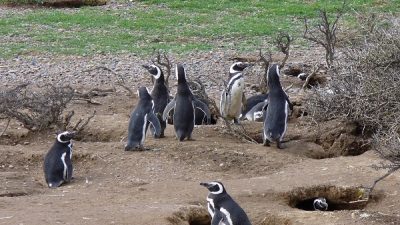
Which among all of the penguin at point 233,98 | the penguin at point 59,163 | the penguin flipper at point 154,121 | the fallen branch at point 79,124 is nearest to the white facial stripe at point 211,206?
the penguin at point 59,163

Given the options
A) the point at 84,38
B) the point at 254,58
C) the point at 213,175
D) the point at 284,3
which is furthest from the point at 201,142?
the point at 284,3

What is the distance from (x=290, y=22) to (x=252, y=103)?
678cm

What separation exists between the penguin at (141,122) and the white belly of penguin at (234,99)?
1389 mm

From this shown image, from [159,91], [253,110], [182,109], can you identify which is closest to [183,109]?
[182,109]

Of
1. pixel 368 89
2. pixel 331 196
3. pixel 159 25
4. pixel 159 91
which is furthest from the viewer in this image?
pixel 159 25

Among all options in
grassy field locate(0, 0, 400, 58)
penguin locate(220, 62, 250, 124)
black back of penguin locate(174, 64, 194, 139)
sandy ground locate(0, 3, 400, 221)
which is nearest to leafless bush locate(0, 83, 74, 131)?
sandy ground locate(0, 3, 400, 221)

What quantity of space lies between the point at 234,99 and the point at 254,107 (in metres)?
0.29

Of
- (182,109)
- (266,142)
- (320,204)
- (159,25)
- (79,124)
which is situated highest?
(182,109)

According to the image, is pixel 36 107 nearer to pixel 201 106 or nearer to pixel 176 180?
pixel 201 106

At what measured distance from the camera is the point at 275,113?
10891 mm

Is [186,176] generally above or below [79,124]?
above

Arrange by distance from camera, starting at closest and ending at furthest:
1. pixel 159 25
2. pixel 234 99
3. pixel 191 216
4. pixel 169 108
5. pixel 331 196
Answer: pixel 191 216
pixel 331 196
pixel 169 108
pixel 234 99
pixel 159 25

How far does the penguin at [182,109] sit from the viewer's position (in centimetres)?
1099

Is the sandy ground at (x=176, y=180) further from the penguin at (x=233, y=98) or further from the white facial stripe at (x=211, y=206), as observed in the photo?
the penguin at (x=233, y=98)
